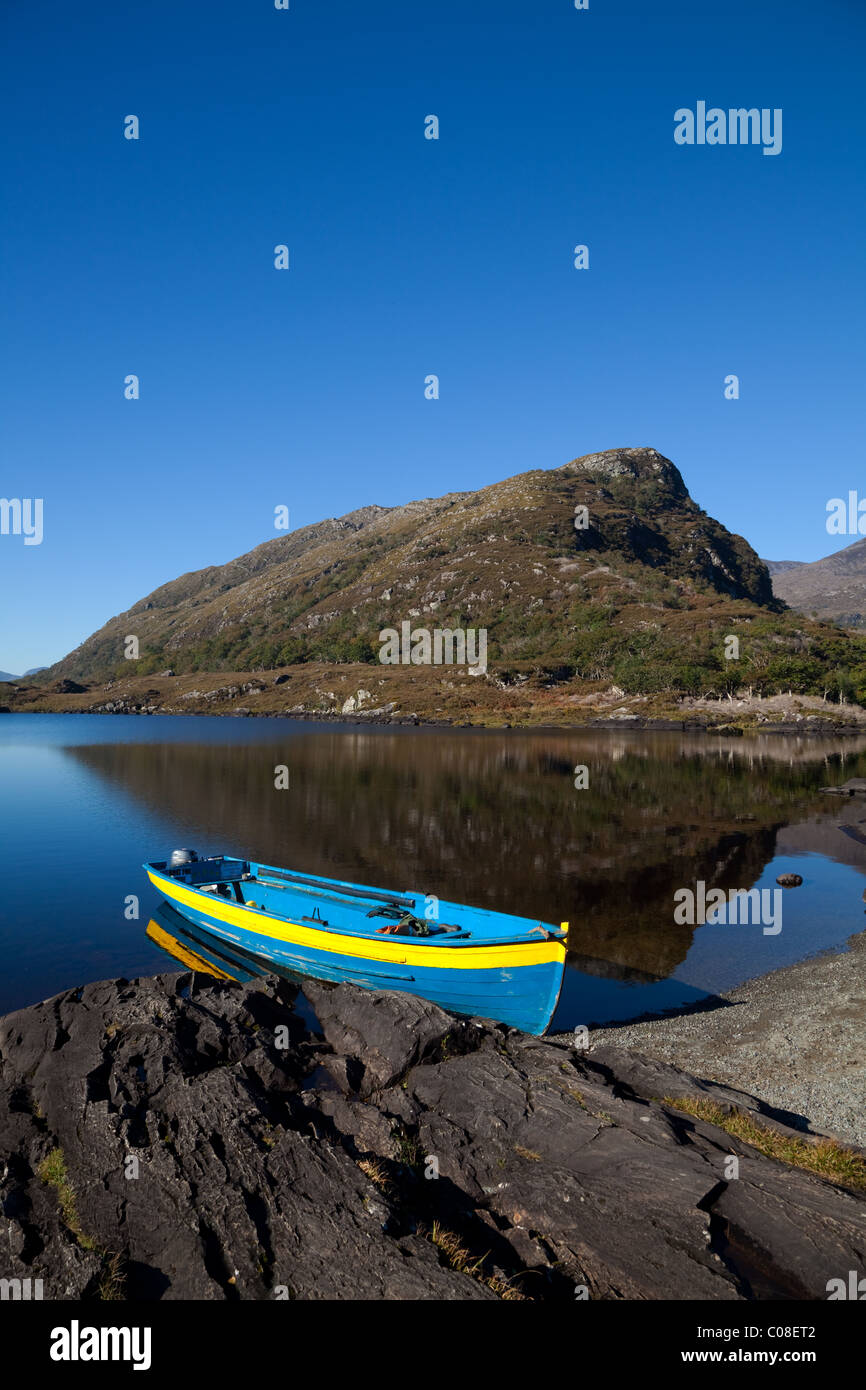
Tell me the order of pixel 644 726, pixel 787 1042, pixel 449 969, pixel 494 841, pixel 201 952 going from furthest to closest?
pixel 644 726 → pixel 494 841 → pixel 201 952 → pixel 449 969 → pixel 787 1042

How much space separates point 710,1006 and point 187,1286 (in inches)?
703

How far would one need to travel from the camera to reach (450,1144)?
12.9m

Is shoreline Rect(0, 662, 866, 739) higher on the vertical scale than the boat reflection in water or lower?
higher

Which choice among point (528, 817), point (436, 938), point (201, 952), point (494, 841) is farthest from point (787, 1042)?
point (528, 817)

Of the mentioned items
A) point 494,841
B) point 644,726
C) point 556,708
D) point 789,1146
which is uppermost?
point 556,708

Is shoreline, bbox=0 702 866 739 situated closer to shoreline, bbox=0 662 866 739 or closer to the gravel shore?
shoreline, bbox=0 662 866 739

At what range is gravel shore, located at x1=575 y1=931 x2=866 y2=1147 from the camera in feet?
52.3

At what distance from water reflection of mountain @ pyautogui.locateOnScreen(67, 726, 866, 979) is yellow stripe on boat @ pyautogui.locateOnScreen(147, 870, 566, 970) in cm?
844

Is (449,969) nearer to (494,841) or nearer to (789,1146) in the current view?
(789,1146)

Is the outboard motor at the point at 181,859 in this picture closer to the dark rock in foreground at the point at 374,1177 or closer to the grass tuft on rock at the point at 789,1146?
the dark rock in foreground at the point at 374,1177

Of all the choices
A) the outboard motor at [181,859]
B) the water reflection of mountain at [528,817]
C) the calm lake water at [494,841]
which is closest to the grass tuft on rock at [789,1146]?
the calm lake water at [494,841]

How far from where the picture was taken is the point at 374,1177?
1151 centimetres

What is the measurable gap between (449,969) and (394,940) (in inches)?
71.7

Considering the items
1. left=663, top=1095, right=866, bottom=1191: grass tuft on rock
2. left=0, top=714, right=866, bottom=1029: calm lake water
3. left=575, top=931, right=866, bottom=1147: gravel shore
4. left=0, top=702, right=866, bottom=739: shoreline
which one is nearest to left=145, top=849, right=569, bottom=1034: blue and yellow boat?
left=575, top=931, right=866, bottom=1147: gravel shore
